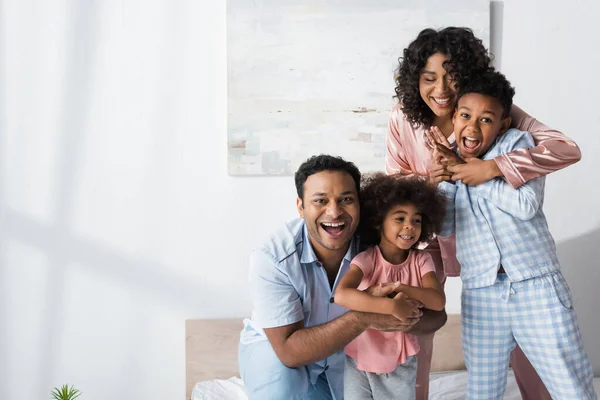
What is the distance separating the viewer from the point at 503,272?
183 cm

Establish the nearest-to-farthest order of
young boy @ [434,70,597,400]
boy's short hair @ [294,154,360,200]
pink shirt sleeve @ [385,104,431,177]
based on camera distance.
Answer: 1. young boy @ [434,70,597,400]
2. boy's short hair @ [294,154,360,200]
3. pink shirt sleeve @ [385,104,431,177]

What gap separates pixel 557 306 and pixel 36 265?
1993 mm

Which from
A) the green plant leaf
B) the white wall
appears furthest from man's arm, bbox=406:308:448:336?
the green plant leaf

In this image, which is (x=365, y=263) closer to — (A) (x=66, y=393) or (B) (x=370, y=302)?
(B) (x=370, y=302)

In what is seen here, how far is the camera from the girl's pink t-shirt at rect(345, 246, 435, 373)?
1805 millimetres

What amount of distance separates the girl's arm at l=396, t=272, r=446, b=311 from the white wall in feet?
3.62

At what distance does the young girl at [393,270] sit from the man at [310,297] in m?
0.05

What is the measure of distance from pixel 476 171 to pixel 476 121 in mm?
130

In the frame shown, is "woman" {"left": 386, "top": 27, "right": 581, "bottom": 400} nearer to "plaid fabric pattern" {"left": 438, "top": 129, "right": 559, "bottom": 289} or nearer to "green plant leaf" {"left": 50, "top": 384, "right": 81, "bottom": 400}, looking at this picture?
"plaid fabric pattern" {"left": 438, "top": 129, "right": 559, "bottom": 289}

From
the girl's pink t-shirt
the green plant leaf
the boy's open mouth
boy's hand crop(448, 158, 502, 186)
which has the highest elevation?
the boy's open mouth

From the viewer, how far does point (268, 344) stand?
2.03 meters

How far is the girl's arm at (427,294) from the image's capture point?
1729mm

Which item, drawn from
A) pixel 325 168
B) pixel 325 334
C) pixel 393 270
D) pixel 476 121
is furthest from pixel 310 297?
pixel 476 121

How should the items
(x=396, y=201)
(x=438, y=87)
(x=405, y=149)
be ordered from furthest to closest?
(x=405, y=149), (x=438, y=87), (x=396, y=201)
